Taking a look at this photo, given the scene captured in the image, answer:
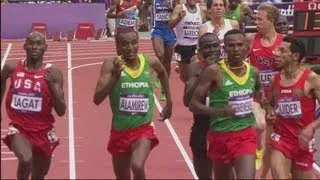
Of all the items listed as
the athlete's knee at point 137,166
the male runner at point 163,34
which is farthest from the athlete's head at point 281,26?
the male runner at point 163,34

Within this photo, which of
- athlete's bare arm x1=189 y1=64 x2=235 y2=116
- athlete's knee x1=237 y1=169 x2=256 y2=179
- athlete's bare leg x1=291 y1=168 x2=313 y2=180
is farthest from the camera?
athlete's bare leg x1=291 y1=168 x2=313 y2=180

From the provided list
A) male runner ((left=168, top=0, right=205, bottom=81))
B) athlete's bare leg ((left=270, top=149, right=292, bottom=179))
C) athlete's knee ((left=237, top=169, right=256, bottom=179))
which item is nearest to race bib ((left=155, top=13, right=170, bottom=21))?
male runner ((left=168, top=0, right=205, bottom=81))

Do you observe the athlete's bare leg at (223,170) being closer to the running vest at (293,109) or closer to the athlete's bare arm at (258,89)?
the running vest at (293,109)

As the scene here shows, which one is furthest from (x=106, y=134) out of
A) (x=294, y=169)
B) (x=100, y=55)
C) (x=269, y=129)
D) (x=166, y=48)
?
(x=100, y=55)

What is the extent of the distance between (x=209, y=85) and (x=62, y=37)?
71.8 feet

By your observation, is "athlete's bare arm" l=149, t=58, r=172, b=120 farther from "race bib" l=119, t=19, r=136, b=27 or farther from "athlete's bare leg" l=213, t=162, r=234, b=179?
"race bib" l=119, t=19, r=136, b=27

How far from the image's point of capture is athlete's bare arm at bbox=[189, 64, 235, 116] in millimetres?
8703

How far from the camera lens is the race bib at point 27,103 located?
916 centimetres

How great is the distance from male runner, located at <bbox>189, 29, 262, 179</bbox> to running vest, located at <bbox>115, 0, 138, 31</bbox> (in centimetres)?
949

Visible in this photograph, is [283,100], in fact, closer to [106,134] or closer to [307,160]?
[307,160]

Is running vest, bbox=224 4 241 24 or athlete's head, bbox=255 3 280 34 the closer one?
athlete's head, bbox=255 3 280 34

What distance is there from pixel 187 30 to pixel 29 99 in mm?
7275

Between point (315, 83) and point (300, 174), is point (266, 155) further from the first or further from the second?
point (315, 83)

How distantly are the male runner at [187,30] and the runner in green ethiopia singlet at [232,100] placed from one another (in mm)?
6954
